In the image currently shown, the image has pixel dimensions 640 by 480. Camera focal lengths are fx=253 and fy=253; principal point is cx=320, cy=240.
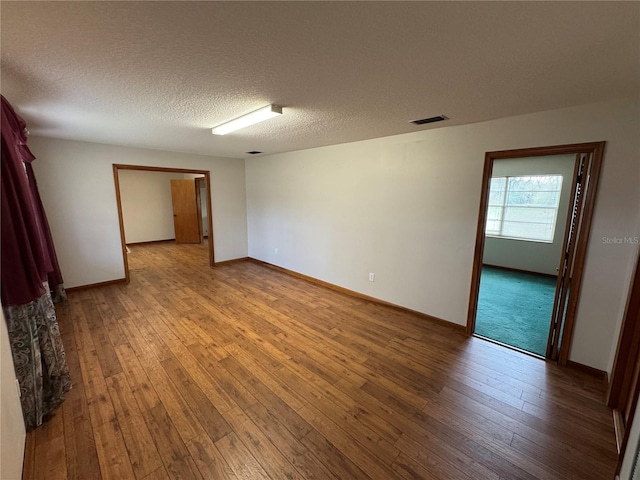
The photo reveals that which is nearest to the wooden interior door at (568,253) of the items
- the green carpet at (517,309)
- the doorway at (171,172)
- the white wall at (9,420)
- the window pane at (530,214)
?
the green carpet at (517,309)

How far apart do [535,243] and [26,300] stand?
23.4 feet

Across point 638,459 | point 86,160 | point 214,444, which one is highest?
point 86,160

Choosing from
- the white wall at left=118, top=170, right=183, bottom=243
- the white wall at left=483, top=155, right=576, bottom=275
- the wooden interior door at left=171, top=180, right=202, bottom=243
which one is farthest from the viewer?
the wooden interior door at left=171, top=180, right=202, bottom=243

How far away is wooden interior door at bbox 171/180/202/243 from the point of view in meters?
7.53

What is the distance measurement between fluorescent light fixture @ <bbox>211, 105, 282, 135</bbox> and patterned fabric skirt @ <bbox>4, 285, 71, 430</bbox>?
2147mm

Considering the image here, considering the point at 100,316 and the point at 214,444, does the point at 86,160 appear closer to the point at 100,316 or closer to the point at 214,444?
the point at 100,316

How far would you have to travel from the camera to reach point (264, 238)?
564 centimetres

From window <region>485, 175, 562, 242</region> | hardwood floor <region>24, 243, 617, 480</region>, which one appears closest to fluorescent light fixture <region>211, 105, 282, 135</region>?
hardwood floor <region>24, 243, 617, 480</region>

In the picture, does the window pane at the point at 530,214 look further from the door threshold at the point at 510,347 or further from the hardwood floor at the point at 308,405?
the hardwood floor at the point at 308,405

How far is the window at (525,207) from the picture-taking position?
16.4ft

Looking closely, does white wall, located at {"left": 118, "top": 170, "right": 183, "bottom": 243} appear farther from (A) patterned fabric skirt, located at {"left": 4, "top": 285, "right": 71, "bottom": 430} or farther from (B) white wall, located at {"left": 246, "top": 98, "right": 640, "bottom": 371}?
(A) patterned fabric skirt, located at {"left": 4, "top": 285, "right": 71, "bottom": 430}

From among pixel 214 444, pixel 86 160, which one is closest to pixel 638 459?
pixel 214 444

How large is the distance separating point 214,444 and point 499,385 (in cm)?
224

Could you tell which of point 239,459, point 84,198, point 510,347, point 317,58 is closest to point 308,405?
point 239,459
